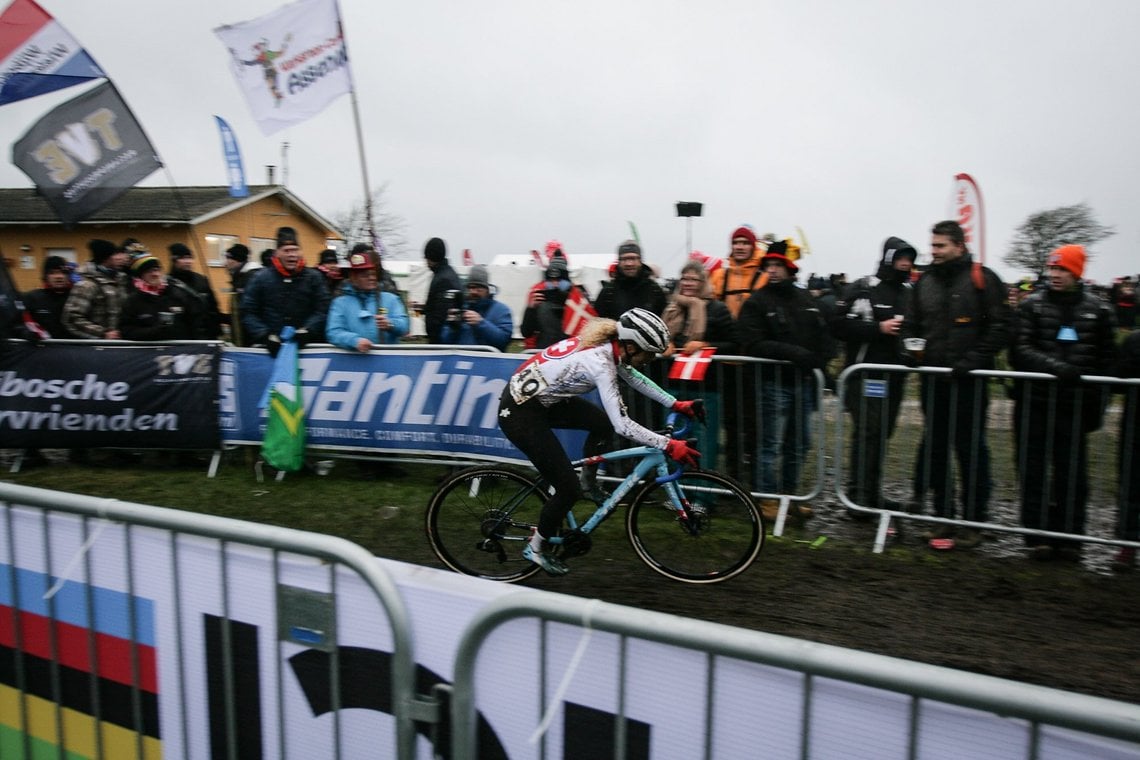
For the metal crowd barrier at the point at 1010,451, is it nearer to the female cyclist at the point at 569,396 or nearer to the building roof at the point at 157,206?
the female cyclist at the point at 569,396

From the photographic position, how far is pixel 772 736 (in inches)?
70.9

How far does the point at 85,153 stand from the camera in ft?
27.9

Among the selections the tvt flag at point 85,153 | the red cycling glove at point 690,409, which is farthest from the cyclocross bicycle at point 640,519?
the tvt flag at point 85,153

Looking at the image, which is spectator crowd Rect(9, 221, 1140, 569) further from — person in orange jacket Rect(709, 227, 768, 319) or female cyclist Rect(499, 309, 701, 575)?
female cyclist Rect(499, 309, 701, 575)

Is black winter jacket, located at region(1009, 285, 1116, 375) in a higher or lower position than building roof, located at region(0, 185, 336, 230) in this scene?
lower

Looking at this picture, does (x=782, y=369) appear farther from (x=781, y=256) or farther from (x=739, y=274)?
(x=739, y=274)

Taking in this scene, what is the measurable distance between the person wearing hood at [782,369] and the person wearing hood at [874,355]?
0.32 metres

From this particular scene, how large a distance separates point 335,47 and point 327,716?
8.05 metres

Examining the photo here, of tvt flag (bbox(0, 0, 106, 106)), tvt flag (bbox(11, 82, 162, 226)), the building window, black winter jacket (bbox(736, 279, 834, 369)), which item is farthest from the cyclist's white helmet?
the building window

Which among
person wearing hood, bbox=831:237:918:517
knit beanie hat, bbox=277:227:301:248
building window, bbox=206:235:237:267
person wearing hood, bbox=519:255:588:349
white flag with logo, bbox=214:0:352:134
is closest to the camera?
person wearing hood, bbox=831:237:918:517

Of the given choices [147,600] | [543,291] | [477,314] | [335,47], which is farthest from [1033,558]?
[335,47]

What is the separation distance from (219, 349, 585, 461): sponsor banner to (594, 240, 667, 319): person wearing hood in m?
0.99

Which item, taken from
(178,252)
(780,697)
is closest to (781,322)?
(780,697)

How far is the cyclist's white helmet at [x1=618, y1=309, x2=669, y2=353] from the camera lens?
16.6 ft
